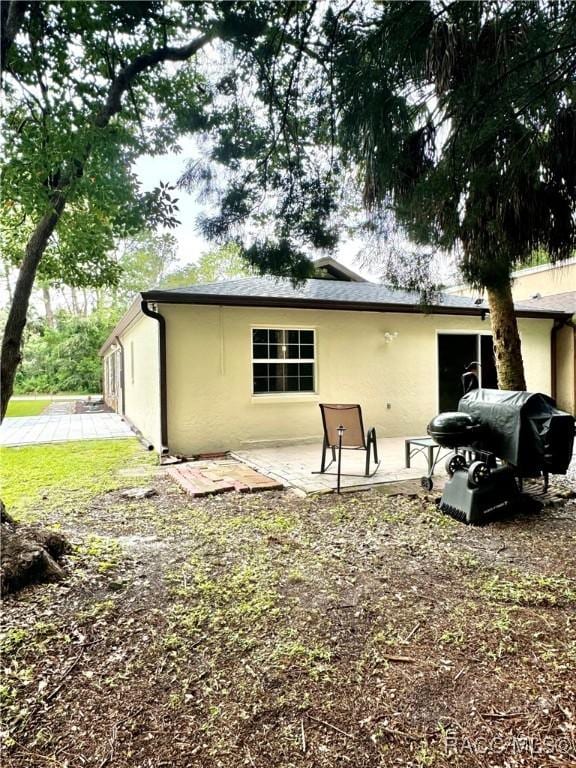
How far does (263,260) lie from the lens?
3.82 m

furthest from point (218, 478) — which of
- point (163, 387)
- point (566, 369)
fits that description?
point (566, 369)

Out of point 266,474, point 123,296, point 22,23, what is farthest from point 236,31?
point 123,296

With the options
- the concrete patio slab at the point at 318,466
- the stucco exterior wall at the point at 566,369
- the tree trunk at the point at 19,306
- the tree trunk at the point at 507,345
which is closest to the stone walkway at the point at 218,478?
the concrete patio slab at the point at 318,466

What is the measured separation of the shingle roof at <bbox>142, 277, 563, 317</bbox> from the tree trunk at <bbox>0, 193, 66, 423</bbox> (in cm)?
387

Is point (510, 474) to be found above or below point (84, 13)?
below

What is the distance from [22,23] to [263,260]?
2177mm

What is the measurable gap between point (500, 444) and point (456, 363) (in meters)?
7.12

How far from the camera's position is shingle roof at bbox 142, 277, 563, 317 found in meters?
7.53

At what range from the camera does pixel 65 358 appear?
27.0 meters

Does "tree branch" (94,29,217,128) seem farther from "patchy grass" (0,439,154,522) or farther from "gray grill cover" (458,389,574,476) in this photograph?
"gray grill cover" (458,389,574,476)

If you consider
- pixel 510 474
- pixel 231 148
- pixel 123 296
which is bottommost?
pixel 510 474

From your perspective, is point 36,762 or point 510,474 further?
point 510,474

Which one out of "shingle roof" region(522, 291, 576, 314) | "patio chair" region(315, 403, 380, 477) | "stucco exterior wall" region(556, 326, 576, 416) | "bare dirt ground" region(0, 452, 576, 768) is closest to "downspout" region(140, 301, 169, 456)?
"patio chair" region(315, 403, 380, 477)

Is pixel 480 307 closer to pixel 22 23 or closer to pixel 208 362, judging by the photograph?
pixel 208 362
